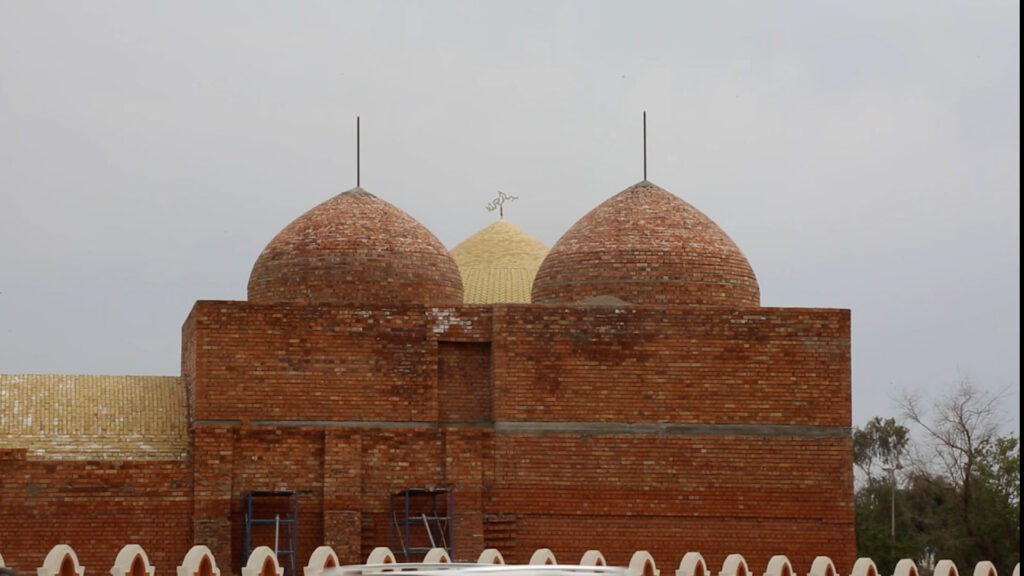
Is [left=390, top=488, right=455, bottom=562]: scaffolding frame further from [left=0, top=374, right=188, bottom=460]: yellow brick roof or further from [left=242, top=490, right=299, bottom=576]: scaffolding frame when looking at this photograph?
[left=0, top=374, right=188, bottom=460]: yellow brick roof

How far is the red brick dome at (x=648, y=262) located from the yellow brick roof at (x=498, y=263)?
3.01m

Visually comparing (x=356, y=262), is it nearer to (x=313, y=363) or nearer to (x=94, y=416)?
(x=313, y=363)

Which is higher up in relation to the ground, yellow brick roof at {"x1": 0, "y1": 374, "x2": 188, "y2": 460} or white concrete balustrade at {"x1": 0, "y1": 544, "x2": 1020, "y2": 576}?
yellow brick roof at {"x1": 0, "y1": 374, "x2": 188, "y2": 460}

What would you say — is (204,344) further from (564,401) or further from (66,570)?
(66,570)

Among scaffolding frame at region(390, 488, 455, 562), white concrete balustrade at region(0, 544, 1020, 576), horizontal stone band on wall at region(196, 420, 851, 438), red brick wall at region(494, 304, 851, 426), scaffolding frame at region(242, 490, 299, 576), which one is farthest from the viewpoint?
red brick wall at region(494, 304, 851, 426)

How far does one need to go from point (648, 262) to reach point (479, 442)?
3.33 metres

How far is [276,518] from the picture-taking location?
67.7ft

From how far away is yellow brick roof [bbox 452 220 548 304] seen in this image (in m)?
25.9

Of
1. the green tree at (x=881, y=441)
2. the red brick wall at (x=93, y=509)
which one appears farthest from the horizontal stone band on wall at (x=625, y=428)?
the green tree at (x=881, y=441)

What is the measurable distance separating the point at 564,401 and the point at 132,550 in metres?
7.75

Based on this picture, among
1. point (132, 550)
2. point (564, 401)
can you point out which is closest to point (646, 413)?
point (564, 401)

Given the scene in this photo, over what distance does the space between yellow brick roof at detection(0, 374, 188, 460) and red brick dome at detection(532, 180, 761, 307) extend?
515cm

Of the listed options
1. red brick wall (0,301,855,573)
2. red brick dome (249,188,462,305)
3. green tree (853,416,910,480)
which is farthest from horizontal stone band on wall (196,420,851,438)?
green tree (853,416,910,480)

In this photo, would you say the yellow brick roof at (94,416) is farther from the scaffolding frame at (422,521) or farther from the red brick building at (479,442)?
the scaffolding frame at (422,521)
